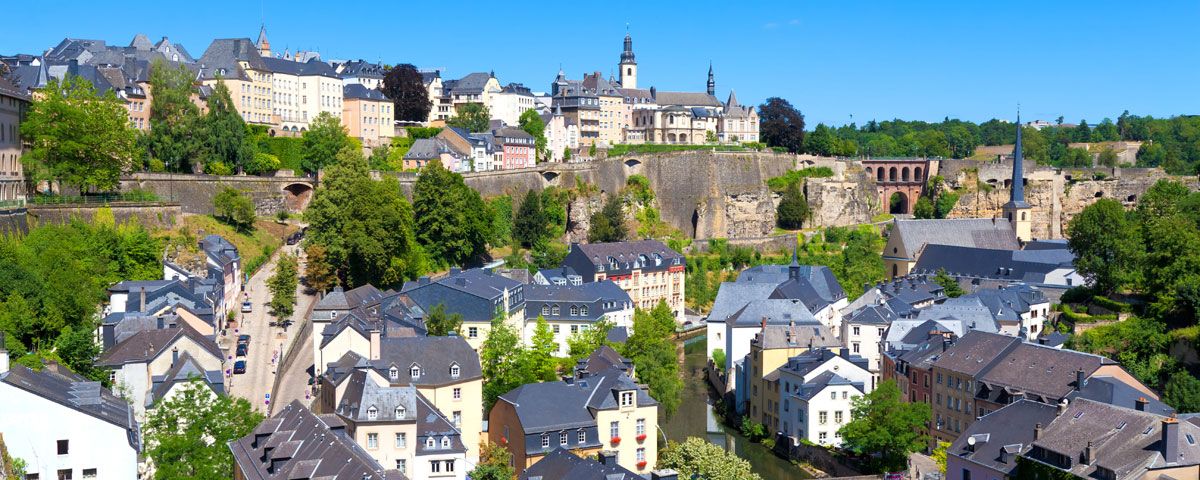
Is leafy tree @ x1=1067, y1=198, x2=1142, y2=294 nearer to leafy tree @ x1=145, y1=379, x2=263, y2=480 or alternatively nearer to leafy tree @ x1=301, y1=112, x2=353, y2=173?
leafy tree @ x1=145, y1=379, x2=263, y2=480

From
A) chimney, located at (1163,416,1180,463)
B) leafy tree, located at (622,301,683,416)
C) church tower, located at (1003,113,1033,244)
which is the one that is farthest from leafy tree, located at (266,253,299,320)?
church tower, located at (1003,113,1033,244)

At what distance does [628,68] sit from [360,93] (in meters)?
34.9

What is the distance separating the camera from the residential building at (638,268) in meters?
61.7

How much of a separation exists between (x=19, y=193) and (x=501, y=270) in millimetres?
21771

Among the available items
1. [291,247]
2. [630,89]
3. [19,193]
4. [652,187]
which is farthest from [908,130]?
[19,193]

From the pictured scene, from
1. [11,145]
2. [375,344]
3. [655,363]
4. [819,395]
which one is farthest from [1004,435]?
[11,145]

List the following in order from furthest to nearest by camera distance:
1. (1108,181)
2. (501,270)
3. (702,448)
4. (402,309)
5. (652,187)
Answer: (1108,181) → (652,187) → (501,270) → (402,309) → (702,448)

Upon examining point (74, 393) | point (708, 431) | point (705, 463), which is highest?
point (74, 393)

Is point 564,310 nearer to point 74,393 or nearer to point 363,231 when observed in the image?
point 363,231

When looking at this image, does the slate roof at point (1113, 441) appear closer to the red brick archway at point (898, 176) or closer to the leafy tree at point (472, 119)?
the leafy tree at point (472, 119)

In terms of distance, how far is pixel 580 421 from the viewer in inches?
1329

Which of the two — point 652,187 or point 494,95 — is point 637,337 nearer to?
point 652,187

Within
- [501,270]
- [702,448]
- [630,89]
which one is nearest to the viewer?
[702,448]

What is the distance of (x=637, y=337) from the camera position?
147 feet
